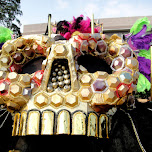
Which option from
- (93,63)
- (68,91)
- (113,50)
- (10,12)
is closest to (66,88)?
(68,91)

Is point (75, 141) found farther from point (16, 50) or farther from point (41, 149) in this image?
point (16, 50)

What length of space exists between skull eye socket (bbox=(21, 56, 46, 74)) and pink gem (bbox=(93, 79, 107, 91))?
404mm

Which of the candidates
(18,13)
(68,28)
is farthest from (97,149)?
(18,13)

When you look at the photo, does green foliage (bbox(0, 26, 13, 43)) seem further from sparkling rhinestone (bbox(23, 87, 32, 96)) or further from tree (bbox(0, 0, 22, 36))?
tree (bbox(0, 0, 22, 36))

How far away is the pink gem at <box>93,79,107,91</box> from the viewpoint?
3.90 feet

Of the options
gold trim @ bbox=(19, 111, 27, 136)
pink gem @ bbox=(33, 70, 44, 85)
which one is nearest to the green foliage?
pink gem @ bbox=(33, 70, 44, 85)

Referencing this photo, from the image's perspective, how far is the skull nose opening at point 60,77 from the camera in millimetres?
1203

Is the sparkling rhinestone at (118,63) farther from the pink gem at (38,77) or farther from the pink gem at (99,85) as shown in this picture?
the pink gem at (38,77)

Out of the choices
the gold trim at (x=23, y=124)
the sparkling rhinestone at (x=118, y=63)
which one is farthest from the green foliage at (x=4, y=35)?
the sparkling rhinestone at (x=118, y=63)

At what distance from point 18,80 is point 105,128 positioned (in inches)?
21.7

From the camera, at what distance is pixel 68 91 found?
3.93ft

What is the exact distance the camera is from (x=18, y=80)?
1236 mm

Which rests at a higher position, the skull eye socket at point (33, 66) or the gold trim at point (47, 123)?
the skull eye socket at point (33, 66)

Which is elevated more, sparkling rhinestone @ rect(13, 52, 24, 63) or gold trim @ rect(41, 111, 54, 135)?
sparkling rhinestone @ rect(13, 52, 24, 63)
